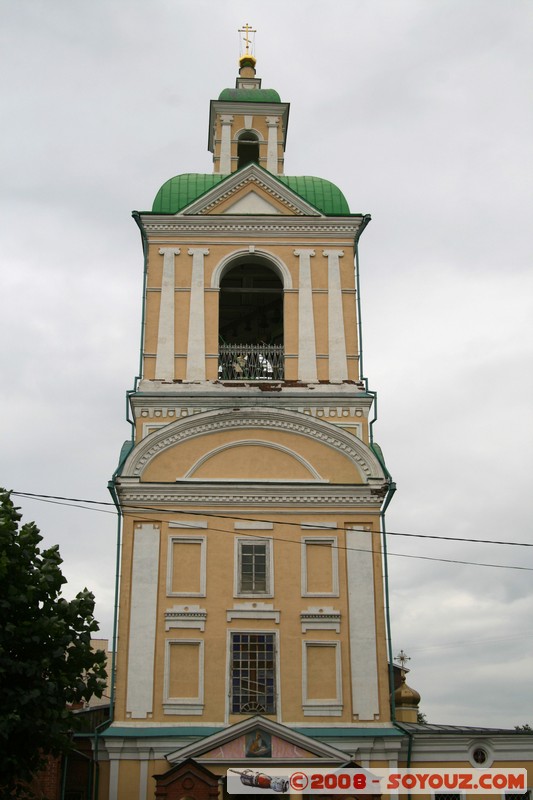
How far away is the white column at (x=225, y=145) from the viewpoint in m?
28.7

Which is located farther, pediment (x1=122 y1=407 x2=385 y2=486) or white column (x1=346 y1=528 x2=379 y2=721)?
pediment (x1=122 y1=407 x2=385 y2=486)

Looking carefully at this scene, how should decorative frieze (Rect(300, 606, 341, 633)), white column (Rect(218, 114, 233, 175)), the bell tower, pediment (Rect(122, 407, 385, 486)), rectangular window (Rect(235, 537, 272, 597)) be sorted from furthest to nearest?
white column (Rect(218, 114, 233, 175)) → pediment (Rect(122, 407, 385, 486)) → rectangular window (Rect(235, 537, 272, 597)) → decorative frieze (Rect(300, 606, 341, 633)) → the bell tower

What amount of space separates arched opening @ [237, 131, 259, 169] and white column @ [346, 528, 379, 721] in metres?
12.1

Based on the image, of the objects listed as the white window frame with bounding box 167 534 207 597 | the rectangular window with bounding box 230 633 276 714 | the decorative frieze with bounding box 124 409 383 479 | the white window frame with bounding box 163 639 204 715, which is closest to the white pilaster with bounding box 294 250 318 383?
the decorative frieze with bounding box 124 409 383 479

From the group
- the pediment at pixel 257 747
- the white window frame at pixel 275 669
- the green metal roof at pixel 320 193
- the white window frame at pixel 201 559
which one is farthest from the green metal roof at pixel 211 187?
the pediment at pixel 257 747

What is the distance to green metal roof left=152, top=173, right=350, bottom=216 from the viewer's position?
27047 mm

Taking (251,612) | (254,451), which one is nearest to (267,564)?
(251,612)

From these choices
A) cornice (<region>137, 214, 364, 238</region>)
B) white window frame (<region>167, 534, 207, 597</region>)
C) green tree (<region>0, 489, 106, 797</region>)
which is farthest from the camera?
cornice (<region>137, 214, 364, 238</region>)

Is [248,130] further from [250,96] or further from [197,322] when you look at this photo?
[197,322]

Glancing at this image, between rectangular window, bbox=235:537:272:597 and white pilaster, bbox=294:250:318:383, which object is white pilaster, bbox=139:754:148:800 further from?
white pilaster, bbox=294:250:318:383

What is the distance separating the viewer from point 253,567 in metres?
22.9

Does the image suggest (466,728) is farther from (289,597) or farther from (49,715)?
(49,715)

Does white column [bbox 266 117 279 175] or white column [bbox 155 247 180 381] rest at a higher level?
white column [bbox 266 117 279 175]

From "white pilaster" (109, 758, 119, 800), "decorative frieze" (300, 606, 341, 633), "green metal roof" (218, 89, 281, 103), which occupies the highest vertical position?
"green metal roof" (218, 89, 281, 103)
